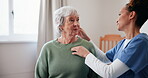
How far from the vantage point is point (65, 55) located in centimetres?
135

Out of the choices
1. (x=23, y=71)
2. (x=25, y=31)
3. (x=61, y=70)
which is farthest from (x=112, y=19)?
(x=61, y=70)

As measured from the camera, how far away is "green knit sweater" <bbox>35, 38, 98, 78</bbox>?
52.2 inches

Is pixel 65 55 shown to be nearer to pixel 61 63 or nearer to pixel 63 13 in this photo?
pixel 61 63

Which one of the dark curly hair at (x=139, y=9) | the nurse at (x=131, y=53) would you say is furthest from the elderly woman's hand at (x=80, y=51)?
the dark curly hair at (x=139, y=9)

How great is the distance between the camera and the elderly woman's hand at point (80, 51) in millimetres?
1201

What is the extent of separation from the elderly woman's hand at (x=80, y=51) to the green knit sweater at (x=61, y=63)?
0.05 meters

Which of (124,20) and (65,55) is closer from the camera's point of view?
(124,20)

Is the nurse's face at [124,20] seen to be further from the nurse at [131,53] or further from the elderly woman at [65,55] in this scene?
the elderly woman at [65,55]

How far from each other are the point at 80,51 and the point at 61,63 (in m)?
0.21

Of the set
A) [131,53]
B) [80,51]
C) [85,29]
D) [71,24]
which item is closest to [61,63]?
[80,51]

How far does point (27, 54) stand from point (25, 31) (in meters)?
0.39

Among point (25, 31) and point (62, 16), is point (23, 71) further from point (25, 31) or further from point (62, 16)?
point (62, 16)

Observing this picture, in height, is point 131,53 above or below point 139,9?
below

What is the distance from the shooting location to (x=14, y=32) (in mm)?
2582
